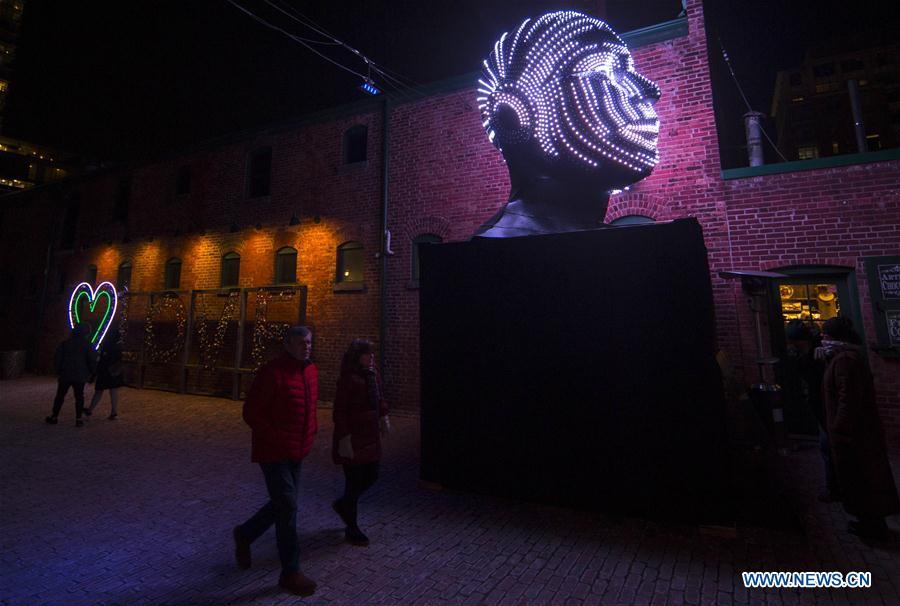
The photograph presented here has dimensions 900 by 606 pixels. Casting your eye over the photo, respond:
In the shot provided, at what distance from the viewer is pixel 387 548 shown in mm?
3516

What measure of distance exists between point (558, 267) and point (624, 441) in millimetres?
1739

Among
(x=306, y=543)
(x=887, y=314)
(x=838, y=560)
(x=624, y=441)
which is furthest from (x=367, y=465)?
(x=887, y=314)

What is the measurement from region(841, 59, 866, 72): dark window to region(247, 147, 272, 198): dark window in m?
86.5

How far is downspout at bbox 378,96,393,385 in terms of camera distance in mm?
9281

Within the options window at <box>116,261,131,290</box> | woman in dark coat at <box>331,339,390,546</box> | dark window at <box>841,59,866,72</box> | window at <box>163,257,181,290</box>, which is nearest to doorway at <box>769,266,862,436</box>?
woman in dark coat at <box>331,339,390,546</box>

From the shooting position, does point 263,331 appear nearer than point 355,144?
Yes

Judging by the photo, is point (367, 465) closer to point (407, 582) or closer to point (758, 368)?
point (407, 582)

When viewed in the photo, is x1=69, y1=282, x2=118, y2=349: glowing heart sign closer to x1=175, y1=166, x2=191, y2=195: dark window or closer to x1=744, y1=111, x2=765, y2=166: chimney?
x1=175, y1=166, x2=191, y2=195: dark window

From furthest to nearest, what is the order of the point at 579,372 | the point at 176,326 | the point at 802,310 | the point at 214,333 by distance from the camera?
the point at 176,326 < the point at 214,333 < the point at 802,310 < the point at 579,372

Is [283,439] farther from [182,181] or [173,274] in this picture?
[182,181]

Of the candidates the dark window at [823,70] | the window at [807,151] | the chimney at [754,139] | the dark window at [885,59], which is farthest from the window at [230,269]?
the dark window at [885,59]

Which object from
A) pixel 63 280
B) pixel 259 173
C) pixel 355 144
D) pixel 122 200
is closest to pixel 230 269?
pixel 259 173

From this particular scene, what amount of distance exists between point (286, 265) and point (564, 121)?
8.43 meters

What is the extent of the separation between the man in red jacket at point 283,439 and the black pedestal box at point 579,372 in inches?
70.2
